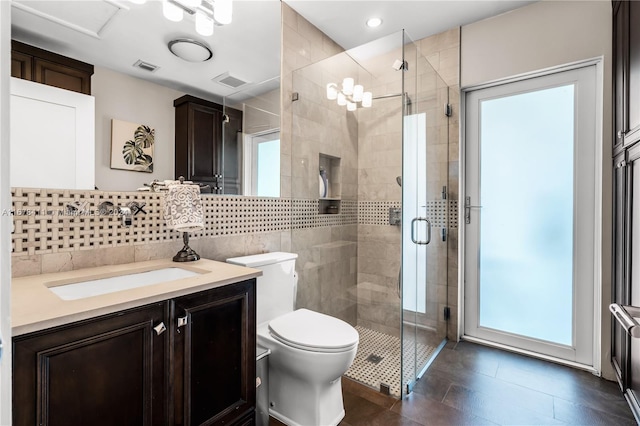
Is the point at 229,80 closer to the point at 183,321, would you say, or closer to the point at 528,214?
the point at 183,321

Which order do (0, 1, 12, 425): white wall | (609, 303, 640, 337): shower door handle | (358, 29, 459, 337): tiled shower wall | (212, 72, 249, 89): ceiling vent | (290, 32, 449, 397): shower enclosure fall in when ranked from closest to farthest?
(0, 1, 12, 425): white wall < (609, 303, 640, 337): shower door handle < (212, 72, 249, 89): ceiling vent < (290, 32, 449, 397): shower enclosure < (358, 29, 459, 337): tiled shower wall

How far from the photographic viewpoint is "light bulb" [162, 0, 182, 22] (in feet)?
5.22

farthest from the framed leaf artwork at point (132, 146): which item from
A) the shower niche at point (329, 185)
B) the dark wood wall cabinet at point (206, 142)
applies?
the shower niche at point (329, 185)

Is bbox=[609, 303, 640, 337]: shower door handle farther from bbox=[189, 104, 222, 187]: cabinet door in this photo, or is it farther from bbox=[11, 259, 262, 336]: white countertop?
bbox=[189, 104, 222, 187]: cabinet door

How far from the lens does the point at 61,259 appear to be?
1.27 m

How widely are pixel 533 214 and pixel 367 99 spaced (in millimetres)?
1573

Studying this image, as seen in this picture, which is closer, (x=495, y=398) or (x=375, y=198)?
(x=495, y=398)

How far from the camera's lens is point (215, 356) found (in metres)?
1.22

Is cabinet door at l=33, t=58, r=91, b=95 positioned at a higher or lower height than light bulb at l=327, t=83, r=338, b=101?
lower

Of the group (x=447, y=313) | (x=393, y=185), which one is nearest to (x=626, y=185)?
(x=393, y=185)

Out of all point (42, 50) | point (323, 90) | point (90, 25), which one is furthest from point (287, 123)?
point (42, 50)

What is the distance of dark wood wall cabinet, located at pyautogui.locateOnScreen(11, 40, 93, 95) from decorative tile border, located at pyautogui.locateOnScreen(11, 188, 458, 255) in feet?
1.43

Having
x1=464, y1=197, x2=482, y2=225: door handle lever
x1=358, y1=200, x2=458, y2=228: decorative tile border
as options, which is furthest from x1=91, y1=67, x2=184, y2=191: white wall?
x1=464, y1=197, x2=482, y2=225: door handle lever

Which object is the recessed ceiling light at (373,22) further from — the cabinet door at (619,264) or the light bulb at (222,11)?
the cabinet door at (619,264)
